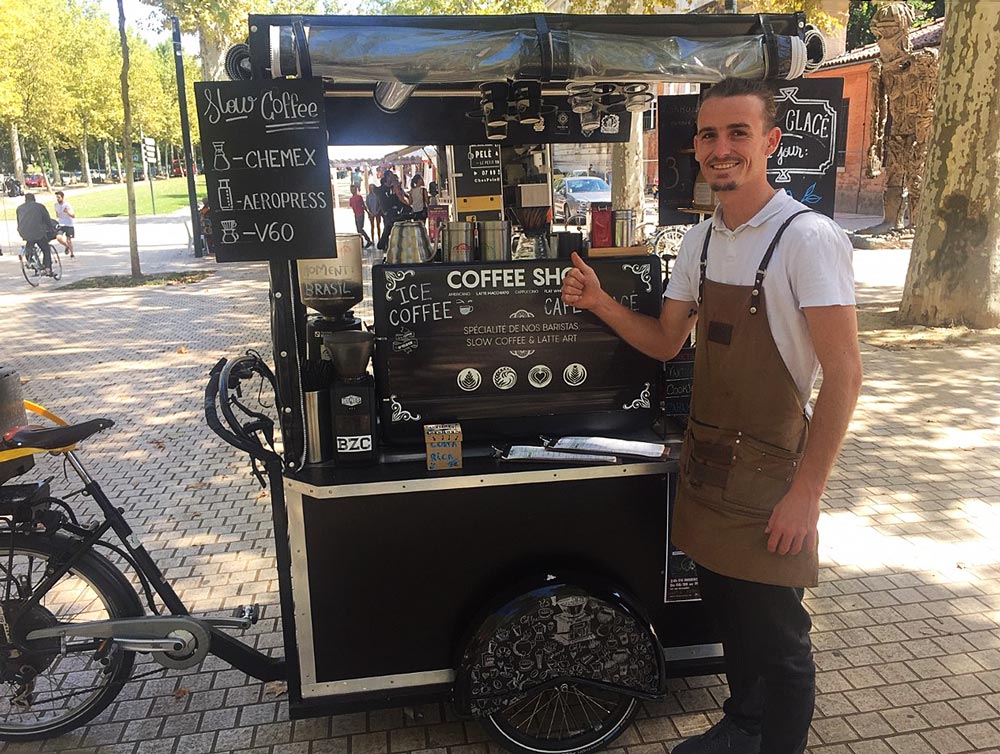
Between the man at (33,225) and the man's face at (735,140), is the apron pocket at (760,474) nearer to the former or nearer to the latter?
the man's face at (735,140)

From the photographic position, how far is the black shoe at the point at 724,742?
259cm

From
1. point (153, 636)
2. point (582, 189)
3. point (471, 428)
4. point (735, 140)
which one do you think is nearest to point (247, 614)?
point (153, 636)

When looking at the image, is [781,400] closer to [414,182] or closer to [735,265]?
[735,265]

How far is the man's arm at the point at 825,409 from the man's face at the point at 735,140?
0.44 meters

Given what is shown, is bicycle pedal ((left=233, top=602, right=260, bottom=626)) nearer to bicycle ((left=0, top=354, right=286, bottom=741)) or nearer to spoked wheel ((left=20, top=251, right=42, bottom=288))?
bicycle ((left=0, top=354, right=286, bottom=741))

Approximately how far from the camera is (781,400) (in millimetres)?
2215

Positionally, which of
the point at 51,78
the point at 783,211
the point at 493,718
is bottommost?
the point at 493,718

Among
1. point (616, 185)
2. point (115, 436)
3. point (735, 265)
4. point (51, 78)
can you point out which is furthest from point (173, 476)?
point (51, 78)

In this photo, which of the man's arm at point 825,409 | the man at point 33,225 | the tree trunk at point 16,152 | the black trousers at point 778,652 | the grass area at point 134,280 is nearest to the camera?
the man's arm at point 825,409

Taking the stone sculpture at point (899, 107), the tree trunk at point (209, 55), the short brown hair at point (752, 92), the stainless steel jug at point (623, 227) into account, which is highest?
the tree trunk at point (209, 55)

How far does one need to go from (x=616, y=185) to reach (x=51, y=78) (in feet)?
121

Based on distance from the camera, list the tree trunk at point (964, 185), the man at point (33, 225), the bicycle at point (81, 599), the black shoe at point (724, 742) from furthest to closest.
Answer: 1. the man at point (33, 225)
2. the tree trunk at point (964, 185)
3. the bicycle at point (81, 599)
4. the black shoe at point (724, 742)

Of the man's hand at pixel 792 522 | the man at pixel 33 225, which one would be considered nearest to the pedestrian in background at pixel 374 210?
the man at pixel 33 225

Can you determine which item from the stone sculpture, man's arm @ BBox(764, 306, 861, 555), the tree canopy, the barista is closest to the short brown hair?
man's arm @ BBox(764, 306, 861, 555)
